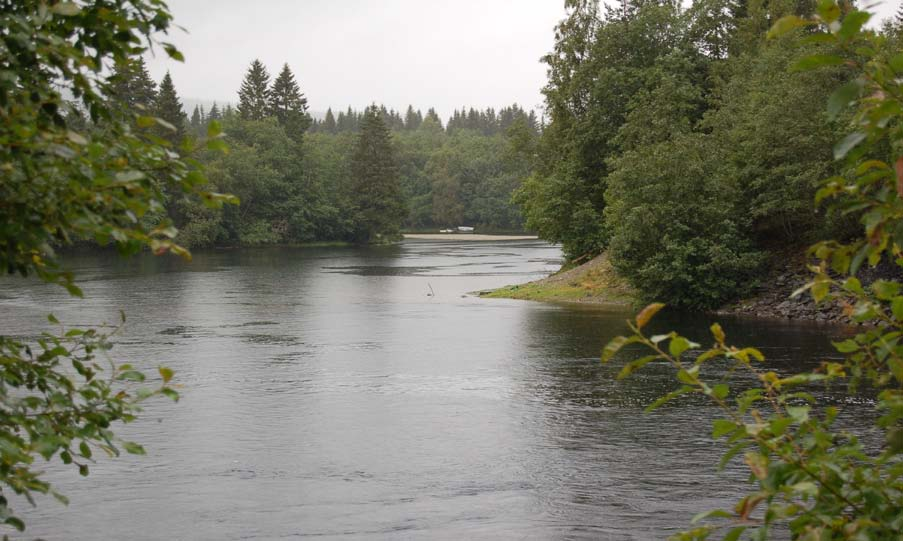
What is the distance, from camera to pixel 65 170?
11.4 ft

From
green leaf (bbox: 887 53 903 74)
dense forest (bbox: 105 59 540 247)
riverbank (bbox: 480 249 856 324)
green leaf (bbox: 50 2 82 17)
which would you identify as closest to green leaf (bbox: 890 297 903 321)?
green leaf (bbox: 887 53 903 74)

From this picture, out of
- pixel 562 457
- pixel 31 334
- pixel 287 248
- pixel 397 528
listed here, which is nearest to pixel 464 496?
pixel 397 528

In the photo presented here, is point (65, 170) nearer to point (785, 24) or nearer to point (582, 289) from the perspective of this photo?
point (785, 24)

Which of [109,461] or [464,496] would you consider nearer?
[464,496]

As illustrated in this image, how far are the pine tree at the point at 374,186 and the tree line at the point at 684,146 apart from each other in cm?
5138

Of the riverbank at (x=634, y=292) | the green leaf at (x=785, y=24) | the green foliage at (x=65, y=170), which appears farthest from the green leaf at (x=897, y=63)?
the riverbank at (x=634, y=292)

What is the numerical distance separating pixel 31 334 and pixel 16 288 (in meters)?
17.1

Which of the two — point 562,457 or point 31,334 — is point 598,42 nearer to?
point 31,334

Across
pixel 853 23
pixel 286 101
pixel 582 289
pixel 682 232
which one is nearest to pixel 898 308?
pixel 853 23

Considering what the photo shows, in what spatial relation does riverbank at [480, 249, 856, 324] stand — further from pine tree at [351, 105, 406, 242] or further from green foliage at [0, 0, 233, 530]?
pine tree at [351, 105, 406, 242]

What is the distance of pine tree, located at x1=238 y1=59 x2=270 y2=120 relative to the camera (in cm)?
10762

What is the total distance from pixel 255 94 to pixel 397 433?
323 ft

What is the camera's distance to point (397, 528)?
1119 centimetres

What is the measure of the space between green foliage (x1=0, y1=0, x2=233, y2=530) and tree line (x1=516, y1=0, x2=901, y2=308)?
2255 cm
